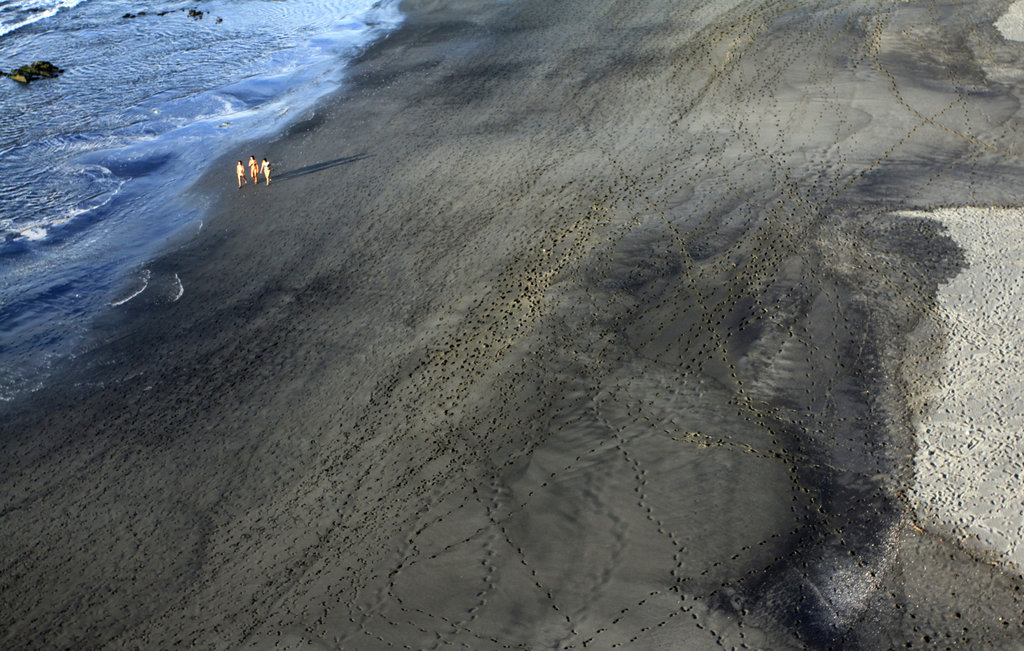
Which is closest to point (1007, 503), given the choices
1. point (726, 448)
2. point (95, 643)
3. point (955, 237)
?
point (726, 448)

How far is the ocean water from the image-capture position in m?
22.8

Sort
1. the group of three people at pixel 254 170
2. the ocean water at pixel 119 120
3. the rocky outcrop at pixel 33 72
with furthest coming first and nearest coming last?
the rocky outcrop at pixel 33 72 → the group of three people at pixel 254 170 → the ocean water at pixel 119 120

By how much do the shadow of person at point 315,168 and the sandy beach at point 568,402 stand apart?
34 cm

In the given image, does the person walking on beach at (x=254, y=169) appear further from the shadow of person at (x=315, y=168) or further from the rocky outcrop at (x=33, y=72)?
the rocky outcrop at (x=33, y=72)

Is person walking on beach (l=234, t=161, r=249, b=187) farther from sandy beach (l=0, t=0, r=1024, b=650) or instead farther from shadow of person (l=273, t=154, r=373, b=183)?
shadow of person (l=273, t=154, r=373, b=183)

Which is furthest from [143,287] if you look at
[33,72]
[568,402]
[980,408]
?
[33,72]

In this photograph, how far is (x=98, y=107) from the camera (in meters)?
34.9

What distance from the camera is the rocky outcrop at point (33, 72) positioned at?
1507 inches

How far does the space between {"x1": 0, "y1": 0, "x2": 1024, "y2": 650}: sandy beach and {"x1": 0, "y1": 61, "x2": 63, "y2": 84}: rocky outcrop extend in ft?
58.4

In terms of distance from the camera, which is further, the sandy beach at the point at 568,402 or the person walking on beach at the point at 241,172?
the person walking on beach at the point at 241,172

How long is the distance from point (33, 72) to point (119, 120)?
9771 mm

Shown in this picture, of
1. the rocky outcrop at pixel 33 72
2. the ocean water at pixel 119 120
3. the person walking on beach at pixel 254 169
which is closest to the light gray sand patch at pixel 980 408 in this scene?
the ocean water at pixel 119 120

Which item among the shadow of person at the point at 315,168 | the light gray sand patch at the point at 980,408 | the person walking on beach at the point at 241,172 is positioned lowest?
the light gray sand patch at the point at 980,408

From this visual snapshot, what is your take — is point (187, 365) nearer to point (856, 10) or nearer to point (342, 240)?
point (342, 240)
